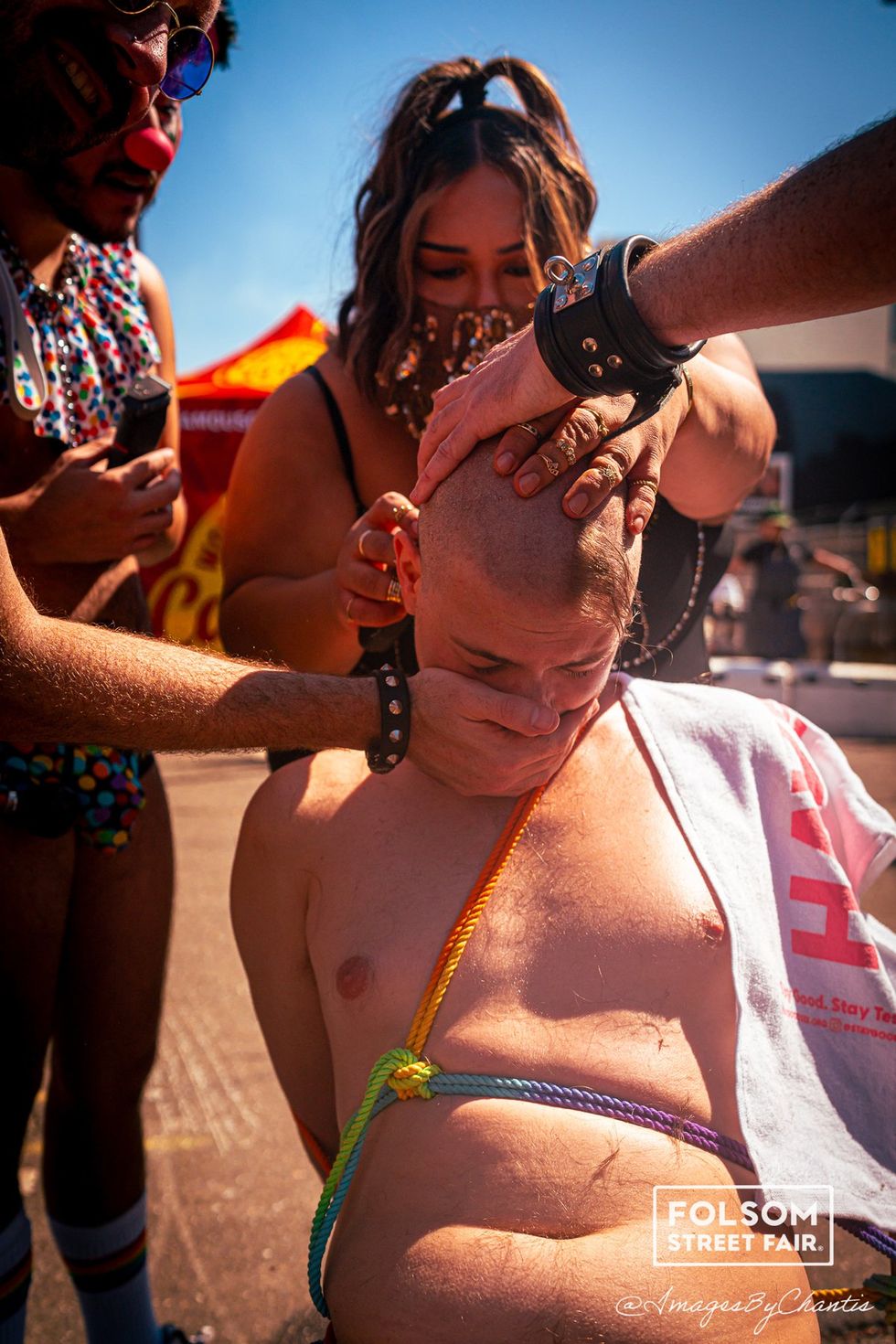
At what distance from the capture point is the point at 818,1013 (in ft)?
4.73

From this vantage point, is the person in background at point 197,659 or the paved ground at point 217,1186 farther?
the paved ground at point 217,1186

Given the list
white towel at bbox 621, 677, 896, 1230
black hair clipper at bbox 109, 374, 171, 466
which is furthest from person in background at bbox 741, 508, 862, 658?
black hair clipper at bbox 109, 374, 171, 466

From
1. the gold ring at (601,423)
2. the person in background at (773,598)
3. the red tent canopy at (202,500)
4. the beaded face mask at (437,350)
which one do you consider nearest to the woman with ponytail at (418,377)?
the beaded face mask at (437,350)

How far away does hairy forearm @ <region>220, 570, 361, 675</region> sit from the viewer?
1.81 metres

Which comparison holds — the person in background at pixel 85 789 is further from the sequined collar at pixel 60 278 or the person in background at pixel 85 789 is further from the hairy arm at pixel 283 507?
the hairy arm at pixel 283 507

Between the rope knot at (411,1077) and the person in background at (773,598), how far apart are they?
8692mm

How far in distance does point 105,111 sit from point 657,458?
0.93 meters

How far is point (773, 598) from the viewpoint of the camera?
9469mm

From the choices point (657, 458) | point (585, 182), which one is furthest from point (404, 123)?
point (657, 458)

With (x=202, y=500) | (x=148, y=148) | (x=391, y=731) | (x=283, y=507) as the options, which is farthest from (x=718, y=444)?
(x=202, y=500)

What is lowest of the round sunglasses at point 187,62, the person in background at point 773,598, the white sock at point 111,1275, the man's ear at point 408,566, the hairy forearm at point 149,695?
the person in background at point 773,598

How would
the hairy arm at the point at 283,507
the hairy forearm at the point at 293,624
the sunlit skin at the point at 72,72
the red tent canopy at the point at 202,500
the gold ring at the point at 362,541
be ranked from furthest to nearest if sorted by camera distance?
the red tent canopy at the point at 202,500 → the hairy arm at the point at 283,507 → the hairy forearm at the point at 293,624 → the gold ring at the point at 362,541 → the sunlit skin at the point at 72,72

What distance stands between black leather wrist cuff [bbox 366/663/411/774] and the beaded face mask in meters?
0.73

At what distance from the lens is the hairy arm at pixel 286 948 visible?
1523mm
